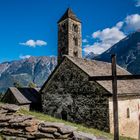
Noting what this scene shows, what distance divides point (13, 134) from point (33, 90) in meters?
27.8

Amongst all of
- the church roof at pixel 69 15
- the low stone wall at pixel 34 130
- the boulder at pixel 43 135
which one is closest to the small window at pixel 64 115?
the low stone wall at pixel 34 130

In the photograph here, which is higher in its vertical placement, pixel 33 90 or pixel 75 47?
pixel 75 47

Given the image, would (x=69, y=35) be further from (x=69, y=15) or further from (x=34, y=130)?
(x=34, y=130)

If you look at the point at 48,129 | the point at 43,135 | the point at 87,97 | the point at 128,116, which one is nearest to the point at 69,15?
the point at 87,97

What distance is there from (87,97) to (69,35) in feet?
68.4

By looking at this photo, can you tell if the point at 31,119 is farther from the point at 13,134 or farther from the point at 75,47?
the point at 75,47

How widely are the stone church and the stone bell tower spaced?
41.9 feet

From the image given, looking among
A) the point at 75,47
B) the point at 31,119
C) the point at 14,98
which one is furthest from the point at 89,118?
the point at 75,47

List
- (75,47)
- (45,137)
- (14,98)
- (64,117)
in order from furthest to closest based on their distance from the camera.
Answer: (75,47) → (14,98) → (64,117) → (45,137)

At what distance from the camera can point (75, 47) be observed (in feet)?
166

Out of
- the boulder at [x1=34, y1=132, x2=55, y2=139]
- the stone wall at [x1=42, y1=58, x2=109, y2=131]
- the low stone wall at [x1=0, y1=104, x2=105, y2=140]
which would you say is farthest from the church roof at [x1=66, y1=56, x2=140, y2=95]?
the boulder at [x1=34, y1=132, x2=55, y2=139]

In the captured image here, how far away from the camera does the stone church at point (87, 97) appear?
29.3m

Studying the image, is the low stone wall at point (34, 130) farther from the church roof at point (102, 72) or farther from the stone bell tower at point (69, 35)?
the stone bell tower at point (69, 35)

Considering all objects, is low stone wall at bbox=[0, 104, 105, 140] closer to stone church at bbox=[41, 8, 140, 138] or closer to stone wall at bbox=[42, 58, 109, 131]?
stone church at bbox=[41, 8, 140, 138]
